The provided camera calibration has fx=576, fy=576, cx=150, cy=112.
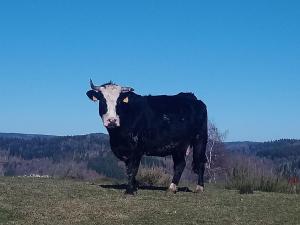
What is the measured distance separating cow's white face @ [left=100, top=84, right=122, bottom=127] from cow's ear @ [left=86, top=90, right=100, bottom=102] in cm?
20

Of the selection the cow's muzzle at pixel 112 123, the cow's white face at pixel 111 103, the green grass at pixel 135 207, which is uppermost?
the cow's white face at pixel 111 103

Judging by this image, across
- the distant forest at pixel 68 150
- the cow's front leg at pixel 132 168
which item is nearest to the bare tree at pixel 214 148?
the distant forest at pixel 68 150

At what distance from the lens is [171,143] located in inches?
645

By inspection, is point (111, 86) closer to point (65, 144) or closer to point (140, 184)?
point (140, 184)

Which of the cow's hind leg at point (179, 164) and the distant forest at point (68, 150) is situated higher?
the distant forest at point (68, 150)

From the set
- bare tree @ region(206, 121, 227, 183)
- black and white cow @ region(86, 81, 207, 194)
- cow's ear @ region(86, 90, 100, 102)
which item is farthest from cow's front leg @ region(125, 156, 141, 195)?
bare tree @ region(206, 121, 227, 183)

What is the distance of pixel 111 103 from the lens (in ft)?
49.5

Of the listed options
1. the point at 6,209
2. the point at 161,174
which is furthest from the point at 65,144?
the point at 6,209

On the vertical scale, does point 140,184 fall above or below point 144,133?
below

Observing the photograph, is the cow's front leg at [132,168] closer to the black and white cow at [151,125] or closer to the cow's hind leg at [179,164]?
the black and white cow at [151,125]

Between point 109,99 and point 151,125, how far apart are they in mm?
1572

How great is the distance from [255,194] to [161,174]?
4.33 metres

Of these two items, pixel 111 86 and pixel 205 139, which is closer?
pixel 111 86

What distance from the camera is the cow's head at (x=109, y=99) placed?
590 inches
